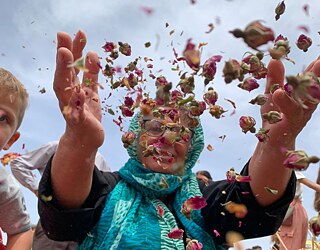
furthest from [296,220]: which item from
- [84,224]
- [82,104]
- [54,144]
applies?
[82,104]

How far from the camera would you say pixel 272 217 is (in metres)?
2.04

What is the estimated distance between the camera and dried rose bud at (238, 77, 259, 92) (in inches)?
76.9

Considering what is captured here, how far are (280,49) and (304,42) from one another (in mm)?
259

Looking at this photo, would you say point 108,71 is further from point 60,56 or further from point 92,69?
point 60,56

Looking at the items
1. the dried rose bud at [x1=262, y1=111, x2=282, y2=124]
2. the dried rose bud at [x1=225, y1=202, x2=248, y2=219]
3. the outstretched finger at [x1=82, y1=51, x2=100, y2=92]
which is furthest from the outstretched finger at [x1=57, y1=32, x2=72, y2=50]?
the dried rose bud at [x1=225, y1=202, x2=248, y2=219]

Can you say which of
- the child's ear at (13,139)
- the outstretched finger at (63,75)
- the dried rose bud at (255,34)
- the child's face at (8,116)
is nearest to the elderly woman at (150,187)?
the outstretched finger at (63,75)

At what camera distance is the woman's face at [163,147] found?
2242mm

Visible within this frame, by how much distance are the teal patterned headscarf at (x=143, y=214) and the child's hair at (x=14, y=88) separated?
570 mm

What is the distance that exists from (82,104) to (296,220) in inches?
109

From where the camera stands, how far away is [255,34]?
1.59 meters

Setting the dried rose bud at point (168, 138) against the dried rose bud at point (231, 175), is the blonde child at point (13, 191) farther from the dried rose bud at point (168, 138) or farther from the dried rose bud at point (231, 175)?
the dried rose bud at point (231, 175)

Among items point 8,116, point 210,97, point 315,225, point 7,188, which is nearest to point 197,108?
point 210,97

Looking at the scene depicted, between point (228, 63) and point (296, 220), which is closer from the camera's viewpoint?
point (228, 63)

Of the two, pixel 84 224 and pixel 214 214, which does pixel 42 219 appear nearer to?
pixel 84 224
